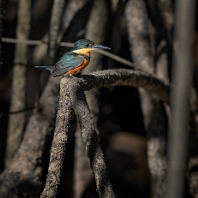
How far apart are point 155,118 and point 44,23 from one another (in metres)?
2.78

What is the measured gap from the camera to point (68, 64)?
331 cm

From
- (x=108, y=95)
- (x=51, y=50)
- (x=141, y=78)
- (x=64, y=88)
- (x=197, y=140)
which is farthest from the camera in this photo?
(x=108, y=95)

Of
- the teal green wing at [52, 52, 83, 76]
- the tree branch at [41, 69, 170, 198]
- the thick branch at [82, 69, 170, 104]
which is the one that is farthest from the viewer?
the teal green wing at [52, 52, 83, 76]

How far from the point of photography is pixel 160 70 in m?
4.79

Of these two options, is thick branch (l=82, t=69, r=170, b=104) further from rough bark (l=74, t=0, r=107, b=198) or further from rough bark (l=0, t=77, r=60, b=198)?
rough bark (l=0, t=77, r=60, b=198)

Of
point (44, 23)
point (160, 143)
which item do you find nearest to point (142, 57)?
point (160, 143)

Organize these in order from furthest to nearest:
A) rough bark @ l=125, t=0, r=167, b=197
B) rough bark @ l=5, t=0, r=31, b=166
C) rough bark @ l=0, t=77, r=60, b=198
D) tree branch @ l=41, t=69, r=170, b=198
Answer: rough bark @ l=5, t=0, r=31, b=166 → rough bark @ l=125, t=0, r=167, b=197 → rough bark @ l=0, t=77, r=60, b=198 → tree branch @ l=41, t=69, r=170, b=198

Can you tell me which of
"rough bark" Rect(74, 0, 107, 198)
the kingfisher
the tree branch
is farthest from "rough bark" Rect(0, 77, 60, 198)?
the tree branch

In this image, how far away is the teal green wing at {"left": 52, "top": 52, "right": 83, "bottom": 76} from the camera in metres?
3.29

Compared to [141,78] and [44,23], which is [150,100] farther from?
[44,23]

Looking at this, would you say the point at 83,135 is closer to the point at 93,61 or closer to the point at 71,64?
the point at 71,64

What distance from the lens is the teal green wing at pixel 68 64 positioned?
3.29 meters

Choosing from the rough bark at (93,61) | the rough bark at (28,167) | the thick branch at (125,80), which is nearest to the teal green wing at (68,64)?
the thick branch at (125,80)

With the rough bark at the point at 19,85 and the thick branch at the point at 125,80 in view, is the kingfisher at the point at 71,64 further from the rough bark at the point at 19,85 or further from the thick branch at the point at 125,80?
the rough bark at the point at 19,85
